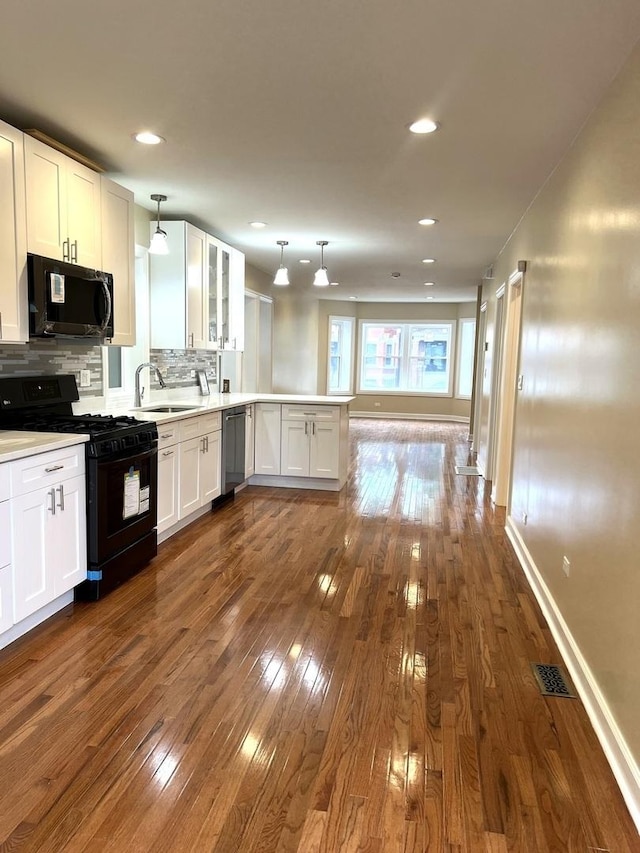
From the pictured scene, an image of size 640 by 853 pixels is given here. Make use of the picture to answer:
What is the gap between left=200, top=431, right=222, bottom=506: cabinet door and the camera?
4586mm

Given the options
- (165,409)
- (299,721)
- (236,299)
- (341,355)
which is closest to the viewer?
(299,721)

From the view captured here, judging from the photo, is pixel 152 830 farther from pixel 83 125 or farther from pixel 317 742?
pixel 83 125

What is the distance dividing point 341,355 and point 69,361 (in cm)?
919

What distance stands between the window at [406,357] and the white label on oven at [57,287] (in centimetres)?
1001

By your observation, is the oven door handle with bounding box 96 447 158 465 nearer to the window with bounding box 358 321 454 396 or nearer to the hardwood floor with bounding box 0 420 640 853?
the hardwood floor with bounding box 0 420 640 853

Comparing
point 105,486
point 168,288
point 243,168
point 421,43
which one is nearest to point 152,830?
point 105,486

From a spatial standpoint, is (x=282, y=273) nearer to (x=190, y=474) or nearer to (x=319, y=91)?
(x=190, y=474)

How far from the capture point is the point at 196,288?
5.00 m

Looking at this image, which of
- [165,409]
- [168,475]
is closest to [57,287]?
[168,475]

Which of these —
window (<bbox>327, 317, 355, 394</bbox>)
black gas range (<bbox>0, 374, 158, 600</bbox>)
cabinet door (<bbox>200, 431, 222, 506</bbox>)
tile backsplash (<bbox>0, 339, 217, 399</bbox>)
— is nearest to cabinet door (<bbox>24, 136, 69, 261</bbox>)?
tile backsplash (<bbox>0, 339, 217, 399</bbox>)

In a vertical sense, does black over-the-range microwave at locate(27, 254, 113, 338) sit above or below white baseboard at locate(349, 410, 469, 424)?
above

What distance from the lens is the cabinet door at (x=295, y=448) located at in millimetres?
5715

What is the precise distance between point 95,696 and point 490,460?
16.4ft

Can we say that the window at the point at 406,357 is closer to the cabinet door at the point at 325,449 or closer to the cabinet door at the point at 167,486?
the cabinet door at the point at 325,449
